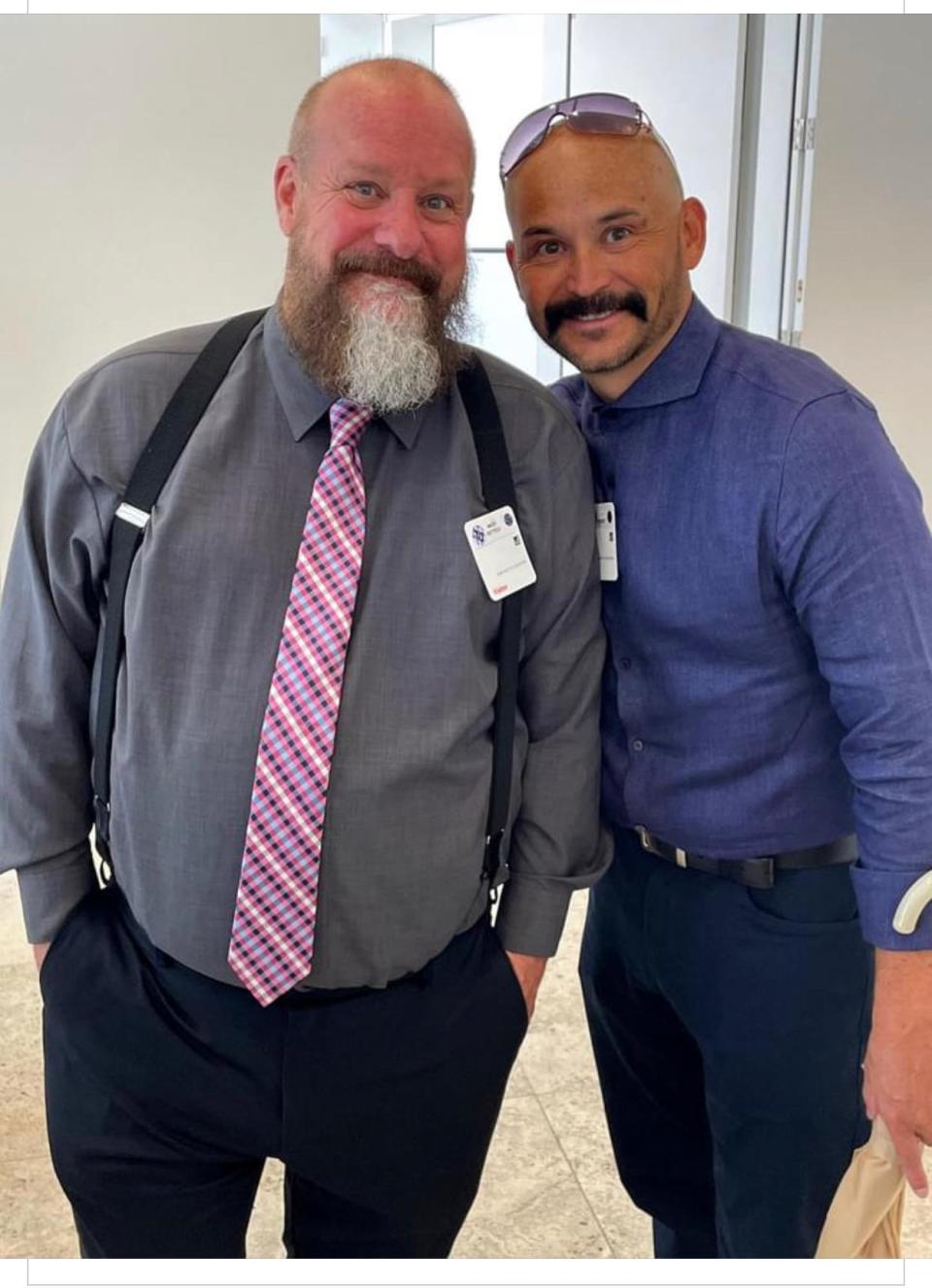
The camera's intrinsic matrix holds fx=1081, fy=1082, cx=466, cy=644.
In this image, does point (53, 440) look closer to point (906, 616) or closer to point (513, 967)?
point (513, 967)

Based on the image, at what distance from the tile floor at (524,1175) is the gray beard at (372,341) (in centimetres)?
155

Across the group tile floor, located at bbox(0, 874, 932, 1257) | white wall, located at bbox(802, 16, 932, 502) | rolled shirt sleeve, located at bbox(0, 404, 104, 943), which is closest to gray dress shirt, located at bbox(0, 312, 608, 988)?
rolled shirt sleeve, located at bbox(0, 404, 104, 943)

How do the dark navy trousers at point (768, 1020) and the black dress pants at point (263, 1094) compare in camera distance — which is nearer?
the black dress pants at point (263, 1094)

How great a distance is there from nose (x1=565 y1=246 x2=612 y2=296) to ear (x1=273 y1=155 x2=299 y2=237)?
1.15 feet

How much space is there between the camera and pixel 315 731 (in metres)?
1.16

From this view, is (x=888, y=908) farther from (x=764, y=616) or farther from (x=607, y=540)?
(x=607, y=540)

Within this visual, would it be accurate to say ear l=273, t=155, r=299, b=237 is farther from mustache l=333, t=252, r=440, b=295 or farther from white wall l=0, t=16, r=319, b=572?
white wall l=0, t=16, r=319, b=572

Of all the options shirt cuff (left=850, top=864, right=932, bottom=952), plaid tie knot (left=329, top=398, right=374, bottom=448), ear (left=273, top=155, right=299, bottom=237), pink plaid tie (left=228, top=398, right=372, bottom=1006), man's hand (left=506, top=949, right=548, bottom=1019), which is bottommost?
man's hand (left=506, top=949, right=548, bottom=1019)

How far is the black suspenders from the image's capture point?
1.22 meters

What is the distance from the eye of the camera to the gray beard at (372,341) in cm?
124

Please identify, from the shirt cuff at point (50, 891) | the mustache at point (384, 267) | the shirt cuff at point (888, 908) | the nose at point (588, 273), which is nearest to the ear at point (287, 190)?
the mustache at point (384, 267)

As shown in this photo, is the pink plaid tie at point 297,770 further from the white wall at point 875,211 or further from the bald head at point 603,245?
the white wall at point 875,211

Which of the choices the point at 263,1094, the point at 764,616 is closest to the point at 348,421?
the point at 764,616

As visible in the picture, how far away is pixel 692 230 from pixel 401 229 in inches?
17.3
